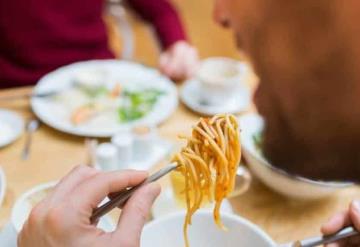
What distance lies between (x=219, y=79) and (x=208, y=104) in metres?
0.06

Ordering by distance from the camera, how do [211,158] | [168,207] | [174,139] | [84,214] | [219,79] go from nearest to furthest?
[84,214], [211,158], [168,207], [174,139], [219,79]

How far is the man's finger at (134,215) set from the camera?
2.62 feet

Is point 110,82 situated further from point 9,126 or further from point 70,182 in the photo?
point 70,182

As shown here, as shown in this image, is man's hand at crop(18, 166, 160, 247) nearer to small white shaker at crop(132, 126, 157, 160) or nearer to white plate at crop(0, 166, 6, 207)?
white plate at crop(0, 166, 6, 207)

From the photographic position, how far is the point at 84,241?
784 millimetres

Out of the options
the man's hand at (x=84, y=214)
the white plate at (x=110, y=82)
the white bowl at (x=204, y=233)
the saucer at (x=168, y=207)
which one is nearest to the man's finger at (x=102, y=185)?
the man's hand at (x=84, y=214)

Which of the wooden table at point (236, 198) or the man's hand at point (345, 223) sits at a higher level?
the man's hand at point (345, 223)

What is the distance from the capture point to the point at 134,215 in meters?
0.81

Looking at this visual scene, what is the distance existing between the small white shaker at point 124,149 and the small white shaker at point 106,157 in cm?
2

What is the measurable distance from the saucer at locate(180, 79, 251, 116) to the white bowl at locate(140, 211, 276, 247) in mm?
458

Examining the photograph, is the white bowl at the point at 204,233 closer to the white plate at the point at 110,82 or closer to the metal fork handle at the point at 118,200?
the metal fork handle at the point at 118,200

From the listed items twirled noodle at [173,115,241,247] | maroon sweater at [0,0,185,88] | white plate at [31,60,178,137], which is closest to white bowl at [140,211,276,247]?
twirled noodle at [173,115,241,247]

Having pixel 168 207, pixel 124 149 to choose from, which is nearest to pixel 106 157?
pixel 124 149

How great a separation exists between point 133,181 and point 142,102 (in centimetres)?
57
